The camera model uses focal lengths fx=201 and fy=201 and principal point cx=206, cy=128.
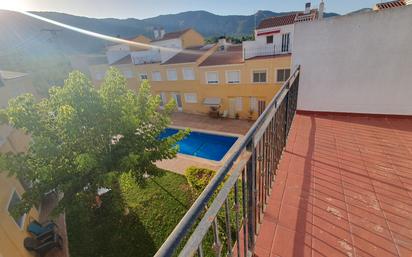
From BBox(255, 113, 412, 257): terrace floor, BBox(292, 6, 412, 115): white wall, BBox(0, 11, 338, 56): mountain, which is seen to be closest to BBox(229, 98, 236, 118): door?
BBox(292, 6, 412, 115): white wall

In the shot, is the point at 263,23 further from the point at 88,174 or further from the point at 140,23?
the point at 140,23

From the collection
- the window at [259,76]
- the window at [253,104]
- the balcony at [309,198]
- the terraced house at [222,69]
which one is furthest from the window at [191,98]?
the balcony at [309,198]

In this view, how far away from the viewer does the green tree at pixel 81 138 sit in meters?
4.95

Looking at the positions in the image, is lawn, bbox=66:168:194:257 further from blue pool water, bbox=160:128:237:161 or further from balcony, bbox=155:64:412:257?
balcony, bbox=155:64:412:257

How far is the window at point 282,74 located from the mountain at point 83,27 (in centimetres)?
1441

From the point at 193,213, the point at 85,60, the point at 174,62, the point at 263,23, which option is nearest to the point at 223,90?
the point at 174,62

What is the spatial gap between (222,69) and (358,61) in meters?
→ 13.1

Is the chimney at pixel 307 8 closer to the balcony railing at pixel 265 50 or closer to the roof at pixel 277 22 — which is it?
the roof at pixel 277 22

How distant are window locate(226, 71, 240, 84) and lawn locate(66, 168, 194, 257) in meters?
10.8

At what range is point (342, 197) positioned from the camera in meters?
2.49

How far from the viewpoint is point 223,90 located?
59.4ft

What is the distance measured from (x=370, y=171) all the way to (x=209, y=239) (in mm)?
5125

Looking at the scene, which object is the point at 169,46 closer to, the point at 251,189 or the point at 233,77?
the point at 233,77

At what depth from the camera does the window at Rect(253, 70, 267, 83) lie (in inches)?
621
